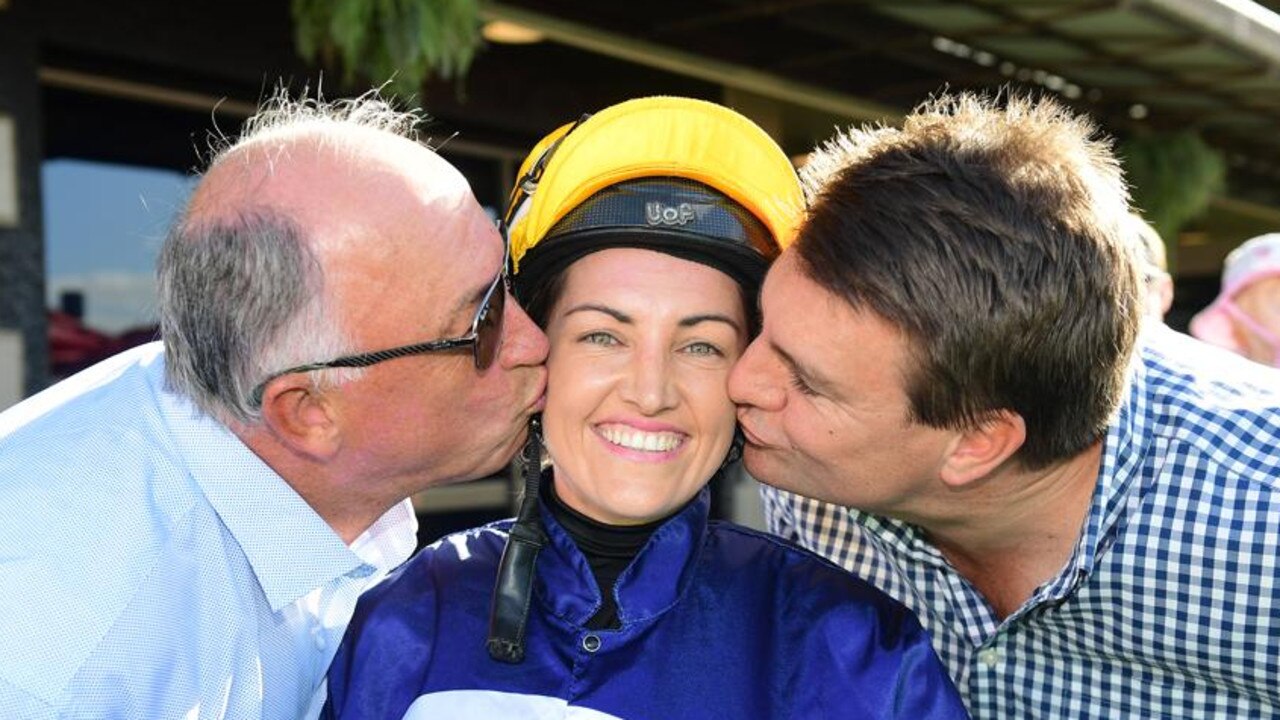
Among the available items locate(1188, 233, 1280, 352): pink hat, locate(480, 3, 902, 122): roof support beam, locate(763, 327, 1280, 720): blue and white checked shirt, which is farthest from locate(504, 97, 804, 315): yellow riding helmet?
locate(480, 3, 902, 122): roof support beam

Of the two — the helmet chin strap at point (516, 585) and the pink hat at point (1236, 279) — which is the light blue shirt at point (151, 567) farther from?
the pink hat at point (1236, 279)

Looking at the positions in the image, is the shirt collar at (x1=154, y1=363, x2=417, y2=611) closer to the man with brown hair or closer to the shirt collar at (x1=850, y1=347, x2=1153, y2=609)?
the man with brown hair

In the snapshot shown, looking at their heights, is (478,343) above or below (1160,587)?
above

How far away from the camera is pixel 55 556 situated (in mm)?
1776

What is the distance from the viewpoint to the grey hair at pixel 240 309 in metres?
2.06

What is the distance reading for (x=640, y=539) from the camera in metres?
2.24

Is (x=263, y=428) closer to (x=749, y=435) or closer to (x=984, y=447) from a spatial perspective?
(x=749, y=435)

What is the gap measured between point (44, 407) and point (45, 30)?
375cm

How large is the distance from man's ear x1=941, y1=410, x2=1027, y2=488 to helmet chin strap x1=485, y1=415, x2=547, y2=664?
74cm

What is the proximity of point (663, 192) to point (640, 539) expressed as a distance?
1.96 ft

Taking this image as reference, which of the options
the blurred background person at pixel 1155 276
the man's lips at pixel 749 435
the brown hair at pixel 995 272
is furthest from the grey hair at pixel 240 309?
the blurred background person at pixel 1155 276

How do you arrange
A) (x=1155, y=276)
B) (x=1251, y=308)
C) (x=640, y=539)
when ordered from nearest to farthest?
1. (x=640, y=539)
2. (x=1155, y=276)
3. (x=1251, y=308)

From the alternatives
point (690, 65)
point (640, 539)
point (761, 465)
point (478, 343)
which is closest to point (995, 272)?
point (761, 465)

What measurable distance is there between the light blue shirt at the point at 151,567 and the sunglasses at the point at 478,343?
0.18 metres
